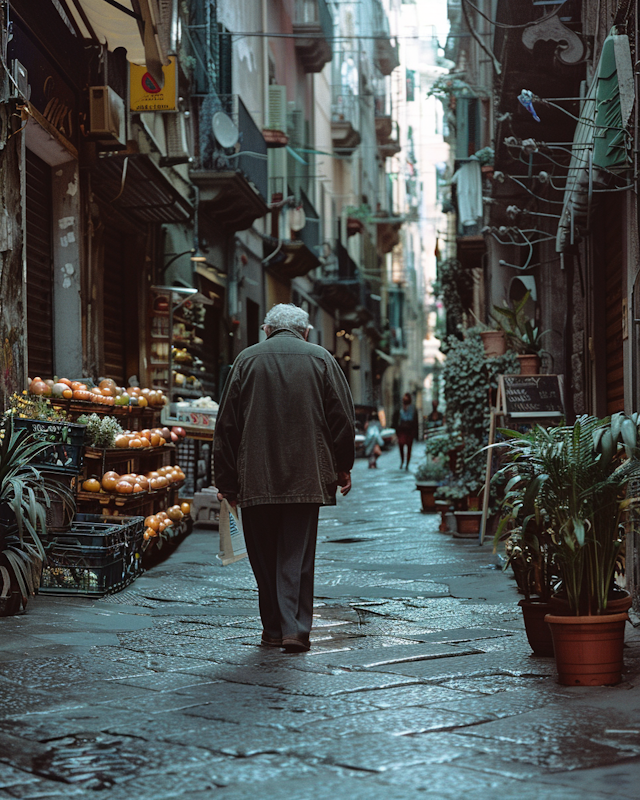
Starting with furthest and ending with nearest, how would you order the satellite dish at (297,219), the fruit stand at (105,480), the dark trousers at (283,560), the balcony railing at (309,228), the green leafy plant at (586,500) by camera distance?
the balcony railing at (309,228) → the satellite dish at (297,219) → the fruit stand at (105,480) → the dark trousers at (283,560) → the green leafy plant at (586,500)

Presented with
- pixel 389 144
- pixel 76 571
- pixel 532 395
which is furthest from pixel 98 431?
pixel 389 144

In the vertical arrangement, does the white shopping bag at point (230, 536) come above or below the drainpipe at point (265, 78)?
below

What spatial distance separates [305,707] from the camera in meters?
4.33

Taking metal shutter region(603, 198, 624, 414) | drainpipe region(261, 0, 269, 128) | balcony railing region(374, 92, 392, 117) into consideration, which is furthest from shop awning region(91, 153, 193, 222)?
balcony railing region(374, 92, 392, 117)

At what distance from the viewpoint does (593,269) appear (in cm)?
950

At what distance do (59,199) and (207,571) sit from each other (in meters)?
4.16

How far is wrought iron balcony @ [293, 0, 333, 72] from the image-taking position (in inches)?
1048

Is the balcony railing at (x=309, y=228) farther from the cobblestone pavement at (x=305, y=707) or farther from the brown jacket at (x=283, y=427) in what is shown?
the brown jacket at (x=283, y=427)

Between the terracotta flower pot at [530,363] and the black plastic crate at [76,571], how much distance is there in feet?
15.2

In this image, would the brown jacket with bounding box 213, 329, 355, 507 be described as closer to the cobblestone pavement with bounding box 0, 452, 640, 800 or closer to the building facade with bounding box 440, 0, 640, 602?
the cobblestone pavement with bounding box 0, 452, 640, 800

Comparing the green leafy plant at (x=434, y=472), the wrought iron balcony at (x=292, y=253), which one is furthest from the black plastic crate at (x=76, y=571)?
the wrought iron balcony at (x=292, y=253)

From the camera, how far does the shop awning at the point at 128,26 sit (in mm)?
9672

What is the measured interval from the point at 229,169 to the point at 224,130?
642 millimetres

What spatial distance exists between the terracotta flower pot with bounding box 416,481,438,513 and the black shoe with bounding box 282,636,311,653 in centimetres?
916
